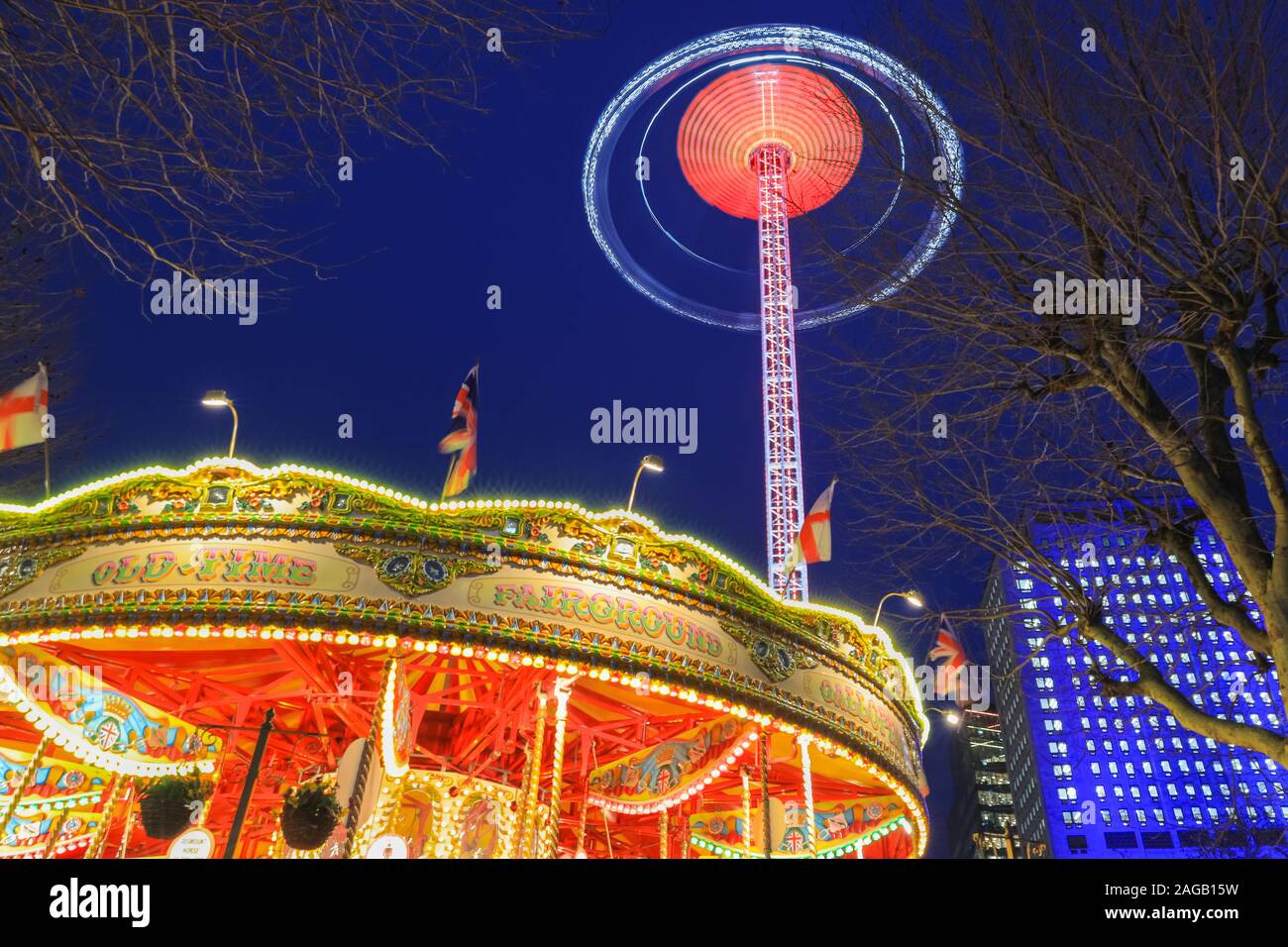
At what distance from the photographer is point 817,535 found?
47.3ft

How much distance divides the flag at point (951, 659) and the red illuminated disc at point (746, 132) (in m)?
16.2

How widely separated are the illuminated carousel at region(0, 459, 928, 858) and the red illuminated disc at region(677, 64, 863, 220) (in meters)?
18.5

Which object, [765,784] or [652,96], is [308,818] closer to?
[765,784]

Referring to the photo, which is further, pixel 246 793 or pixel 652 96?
pixel 652 96

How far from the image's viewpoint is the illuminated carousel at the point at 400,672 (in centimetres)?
1045

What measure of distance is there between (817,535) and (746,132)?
1906 cm

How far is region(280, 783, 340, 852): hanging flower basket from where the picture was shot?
9.54 m

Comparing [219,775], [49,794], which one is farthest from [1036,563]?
[49,794]

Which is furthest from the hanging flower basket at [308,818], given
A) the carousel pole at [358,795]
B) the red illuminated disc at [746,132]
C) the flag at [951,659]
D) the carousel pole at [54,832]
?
the red illuminated disc at [746,132]

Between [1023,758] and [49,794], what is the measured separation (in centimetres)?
8180

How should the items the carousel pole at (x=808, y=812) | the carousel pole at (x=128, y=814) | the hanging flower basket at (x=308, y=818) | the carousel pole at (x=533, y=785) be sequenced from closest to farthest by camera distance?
1. the hanging flower basket at (x=308, y=818)
2. the carousel pole at (x=533, y=785)
3. the carousel pole at (x=808, y=812)
4. the carousel pole at (x=128, y=814)

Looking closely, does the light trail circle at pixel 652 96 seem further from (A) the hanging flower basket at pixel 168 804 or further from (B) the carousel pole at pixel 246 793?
(B) the carousel pole at pixel 246 793

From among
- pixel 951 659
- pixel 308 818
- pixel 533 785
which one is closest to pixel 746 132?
pixel 951 659

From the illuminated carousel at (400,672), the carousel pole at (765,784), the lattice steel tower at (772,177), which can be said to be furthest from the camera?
the lattice steel tower at (772,177)
